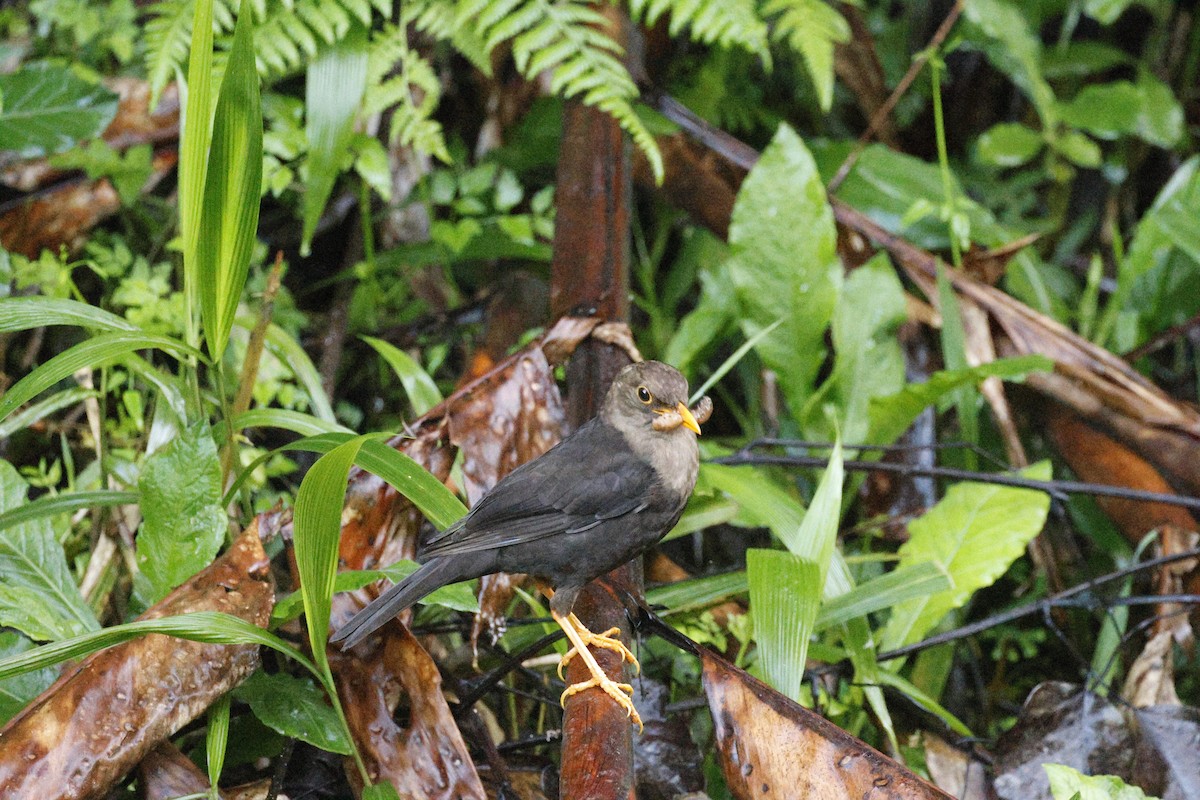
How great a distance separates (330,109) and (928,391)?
215 cm

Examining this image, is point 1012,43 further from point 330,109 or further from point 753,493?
point 330,109

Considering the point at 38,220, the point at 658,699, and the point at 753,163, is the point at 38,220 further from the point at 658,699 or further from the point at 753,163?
the point at 658,699

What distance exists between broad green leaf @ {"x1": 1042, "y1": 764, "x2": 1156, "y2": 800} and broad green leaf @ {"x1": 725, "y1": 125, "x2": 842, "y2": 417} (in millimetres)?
1794

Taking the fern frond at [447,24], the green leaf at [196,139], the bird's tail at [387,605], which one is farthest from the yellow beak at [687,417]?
the fern frond at [447,24]

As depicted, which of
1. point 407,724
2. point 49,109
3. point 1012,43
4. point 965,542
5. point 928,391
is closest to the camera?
point 407,724

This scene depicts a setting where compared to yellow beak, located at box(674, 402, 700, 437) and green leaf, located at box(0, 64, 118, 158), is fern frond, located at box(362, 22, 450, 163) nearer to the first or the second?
green leaf, located at box(0, 64, 118, 158)

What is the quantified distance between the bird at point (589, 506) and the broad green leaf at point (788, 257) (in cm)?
106

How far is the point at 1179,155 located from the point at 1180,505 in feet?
9.75

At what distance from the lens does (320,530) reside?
6.45ft

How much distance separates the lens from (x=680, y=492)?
2604 millimetres

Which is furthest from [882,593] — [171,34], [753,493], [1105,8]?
[1105,8]

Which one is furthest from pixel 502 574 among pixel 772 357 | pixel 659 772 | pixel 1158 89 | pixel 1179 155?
pixel 1179 155

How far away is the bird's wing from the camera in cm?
244

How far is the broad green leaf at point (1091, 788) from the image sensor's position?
207 cm
